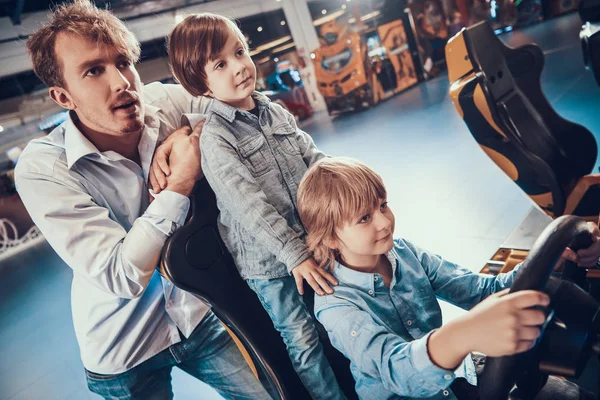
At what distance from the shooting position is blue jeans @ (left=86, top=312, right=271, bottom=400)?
132 cm

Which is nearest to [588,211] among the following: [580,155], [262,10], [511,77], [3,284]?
[580,155]

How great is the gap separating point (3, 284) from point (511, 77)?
7.24 metres

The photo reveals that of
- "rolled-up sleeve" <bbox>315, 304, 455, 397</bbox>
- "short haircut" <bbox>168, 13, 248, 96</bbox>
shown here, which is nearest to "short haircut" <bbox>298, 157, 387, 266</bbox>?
"rolled-up sleeve" <bbox>315, 304, 455, 397</bbox>

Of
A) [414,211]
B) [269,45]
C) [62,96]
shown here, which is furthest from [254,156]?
[269,45]

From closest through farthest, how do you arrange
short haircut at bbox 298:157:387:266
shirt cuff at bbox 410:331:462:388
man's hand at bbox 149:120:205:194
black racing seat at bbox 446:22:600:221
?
shirt cuff at bbox 410:331:462:388, short haircut at bbox 298:157:387:266, man's hand at bbox 149:120:205:194, black racing seat at bbox 446:22:600:221

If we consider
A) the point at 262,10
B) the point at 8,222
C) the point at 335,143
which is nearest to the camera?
the point at 335,143

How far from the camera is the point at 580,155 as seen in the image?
1.86 meters

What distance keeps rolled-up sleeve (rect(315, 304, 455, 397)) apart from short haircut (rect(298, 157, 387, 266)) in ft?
0.51

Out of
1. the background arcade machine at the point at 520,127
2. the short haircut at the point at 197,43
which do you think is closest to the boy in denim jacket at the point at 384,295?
the short haircut at the point at 197,43

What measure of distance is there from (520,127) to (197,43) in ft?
4.38

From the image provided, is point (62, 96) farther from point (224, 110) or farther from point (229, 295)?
point (229, 295)

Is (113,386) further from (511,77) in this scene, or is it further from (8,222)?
(8,222)

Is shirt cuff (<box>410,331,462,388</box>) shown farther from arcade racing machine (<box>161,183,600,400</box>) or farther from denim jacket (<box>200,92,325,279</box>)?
denim jacket (<box>200,92,325,279</box>)

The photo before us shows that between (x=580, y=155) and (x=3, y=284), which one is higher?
(x=580, y=155)
